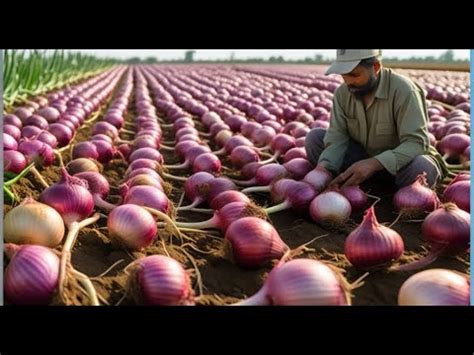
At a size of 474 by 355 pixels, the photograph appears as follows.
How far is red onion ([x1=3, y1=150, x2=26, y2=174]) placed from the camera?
3.19 m

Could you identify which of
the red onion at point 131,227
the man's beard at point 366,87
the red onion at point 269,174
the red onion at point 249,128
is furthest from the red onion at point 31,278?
the red onion at point 249,128

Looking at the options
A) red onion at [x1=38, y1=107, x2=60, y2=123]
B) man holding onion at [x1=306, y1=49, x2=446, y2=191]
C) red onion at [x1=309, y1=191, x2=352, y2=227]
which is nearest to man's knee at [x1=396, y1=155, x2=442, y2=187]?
man holding onion at [x1=306, y1=49, x2=446, y2=191]

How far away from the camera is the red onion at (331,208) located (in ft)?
8.93

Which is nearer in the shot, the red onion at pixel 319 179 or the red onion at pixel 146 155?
the red onion at pixel 319 179

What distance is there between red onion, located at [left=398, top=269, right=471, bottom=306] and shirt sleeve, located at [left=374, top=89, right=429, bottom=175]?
1403 mm

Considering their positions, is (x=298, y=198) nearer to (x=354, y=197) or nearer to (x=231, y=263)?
(x=354, y=197)

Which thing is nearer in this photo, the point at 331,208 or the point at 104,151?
the point at 331,208

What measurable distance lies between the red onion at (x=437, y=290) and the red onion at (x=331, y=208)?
98 centimetres

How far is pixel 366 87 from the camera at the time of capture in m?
3.13

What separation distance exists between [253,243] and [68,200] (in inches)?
33.4

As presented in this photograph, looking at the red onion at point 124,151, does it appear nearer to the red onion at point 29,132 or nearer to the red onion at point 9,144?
the red onion at point 29,132

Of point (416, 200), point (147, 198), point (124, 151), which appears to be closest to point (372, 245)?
point (416, 200)

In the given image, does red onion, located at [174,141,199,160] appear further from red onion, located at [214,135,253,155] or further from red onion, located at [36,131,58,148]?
red onion, located at [36,131,58,148]

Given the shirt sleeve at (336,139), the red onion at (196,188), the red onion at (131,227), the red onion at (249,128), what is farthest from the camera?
the red onion at (249,128)
